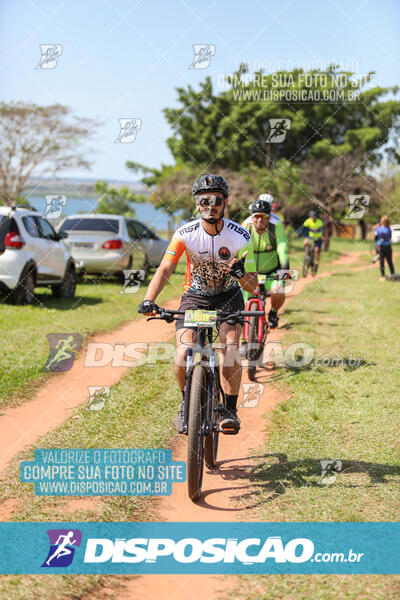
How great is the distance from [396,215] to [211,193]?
63.1 meters

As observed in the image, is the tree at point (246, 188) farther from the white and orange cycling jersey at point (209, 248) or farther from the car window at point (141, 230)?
the white and orange cycling jersey at point (209, 248)

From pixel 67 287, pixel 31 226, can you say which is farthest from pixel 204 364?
pixel 67 287

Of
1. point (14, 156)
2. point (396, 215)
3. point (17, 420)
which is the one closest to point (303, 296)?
point (17, 420)

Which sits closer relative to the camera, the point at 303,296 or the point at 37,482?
the point at 37,482

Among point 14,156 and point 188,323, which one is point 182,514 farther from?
point 14,156

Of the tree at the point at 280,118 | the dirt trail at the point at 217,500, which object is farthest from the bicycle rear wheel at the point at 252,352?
the tree at the point at 280,118

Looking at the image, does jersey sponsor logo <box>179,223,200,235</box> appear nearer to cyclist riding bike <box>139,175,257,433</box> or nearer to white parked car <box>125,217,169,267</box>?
cyclist riding bike <box>139,175,257,433</box>

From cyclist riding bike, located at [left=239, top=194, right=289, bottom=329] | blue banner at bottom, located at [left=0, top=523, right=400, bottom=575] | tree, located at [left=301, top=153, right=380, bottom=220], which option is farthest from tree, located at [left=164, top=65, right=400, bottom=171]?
blue banner at bottom, located at [left=0, top=523, right=400, bottom=575]

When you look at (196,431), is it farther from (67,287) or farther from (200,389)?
(67,287)

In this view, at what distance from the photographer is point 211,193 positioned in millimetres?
4918

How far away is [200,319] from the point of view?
4539mm

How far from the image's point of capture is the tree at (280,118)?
4622 cm

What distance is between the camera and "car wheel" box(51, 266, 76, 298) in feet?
48.6

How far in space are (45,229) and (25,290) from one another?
1.96 meters
